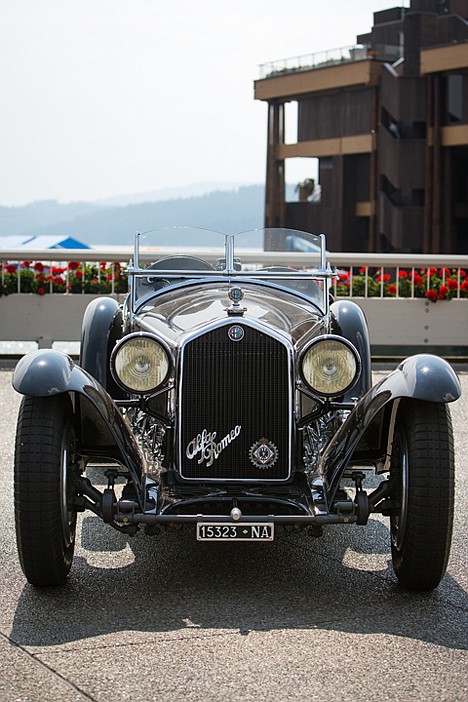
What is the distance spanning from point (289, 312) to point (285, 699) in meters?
2.66

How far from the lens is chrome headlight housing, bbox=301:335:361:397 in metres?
5.09

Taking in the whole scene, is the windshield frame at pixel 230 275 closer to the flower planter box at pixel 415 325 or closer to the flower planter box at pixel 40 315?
the flower planter box at pixel 40 315

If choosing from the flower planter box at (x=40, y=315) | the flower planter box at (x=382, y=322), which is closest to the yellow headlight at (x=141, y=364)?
the flower planter box at (x=382, y=322)

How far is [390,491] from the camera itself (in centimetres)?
486

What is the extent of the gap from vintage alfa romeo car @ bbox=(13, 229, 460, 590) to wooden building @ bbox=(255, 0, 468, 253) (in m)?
31.3

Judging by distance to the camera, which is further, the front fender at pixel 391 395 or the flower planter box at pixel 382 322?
the flower planter box at pixel 382 322

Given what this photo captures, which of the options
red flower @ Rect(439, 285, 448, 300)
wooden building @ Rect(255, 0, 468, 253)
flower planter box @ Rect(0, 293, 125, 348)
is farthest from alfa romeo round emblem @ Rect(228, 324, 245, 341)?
wooden building @ Rect(255, 0, 468, 253)

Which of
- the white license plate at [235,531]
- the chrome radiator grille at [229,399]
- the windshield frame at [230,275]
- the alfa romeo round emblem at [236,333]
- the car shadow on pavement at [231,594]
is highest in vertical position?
the windshield frame at [230,275]

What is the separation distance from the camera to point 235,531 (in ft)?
15.0

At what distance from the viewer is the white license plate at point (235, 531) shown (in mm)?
4566

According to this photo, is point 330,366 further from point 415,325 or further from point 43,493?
point 415,325

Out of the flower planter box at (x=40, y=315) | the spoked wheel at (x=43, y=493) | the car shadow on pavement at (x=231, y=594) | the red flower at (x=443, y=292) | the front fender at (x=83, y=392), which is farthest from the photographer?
the red flower at (x=443, y=292)

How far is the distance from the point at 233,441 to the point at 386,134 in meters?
35.4

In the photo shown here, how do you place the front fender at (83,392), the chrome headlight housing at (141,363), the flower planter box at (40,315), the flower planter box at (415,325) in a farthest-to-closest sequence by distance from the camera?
the flower planter box at (415,325) → the flower planter box at (40,315) → the chrome headlight housing at (141,363) → the front fender at (83,392)
